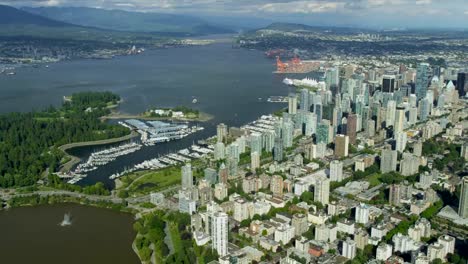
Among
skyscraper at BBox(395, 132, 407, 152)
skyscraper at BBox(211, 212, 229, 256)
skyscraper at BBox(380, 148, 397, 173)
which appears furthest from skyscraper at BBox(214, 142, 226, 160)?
skyscraper at BBox(211, 212, 229, 256)

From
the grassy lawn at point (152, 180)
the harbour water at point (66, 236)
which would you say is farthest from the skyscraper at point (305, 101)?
the harbour water at point (66, 236)

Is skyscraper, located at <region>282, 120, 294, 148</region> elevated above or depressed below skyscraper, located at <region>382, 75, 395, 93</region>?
below

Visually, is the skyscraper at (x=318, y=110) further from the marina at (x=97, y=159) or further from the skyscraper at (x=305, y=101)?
the marina at (x=97, y=159)

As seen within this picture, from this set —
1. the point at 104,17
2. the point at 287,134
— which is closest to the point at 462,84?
the point at 287,134

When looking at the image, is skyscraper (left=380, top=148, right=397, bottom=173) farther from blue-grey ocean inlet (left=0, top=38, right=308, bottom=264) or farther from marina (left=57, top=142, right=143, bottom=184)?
marina (left=57, top=142, right=143, bottom=184)

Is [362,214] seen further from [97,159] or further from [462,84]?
[462,84]

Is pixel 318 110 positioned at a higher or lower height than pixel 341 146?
higher

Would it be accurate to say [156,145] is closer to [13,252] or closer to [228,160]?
[228,160]
